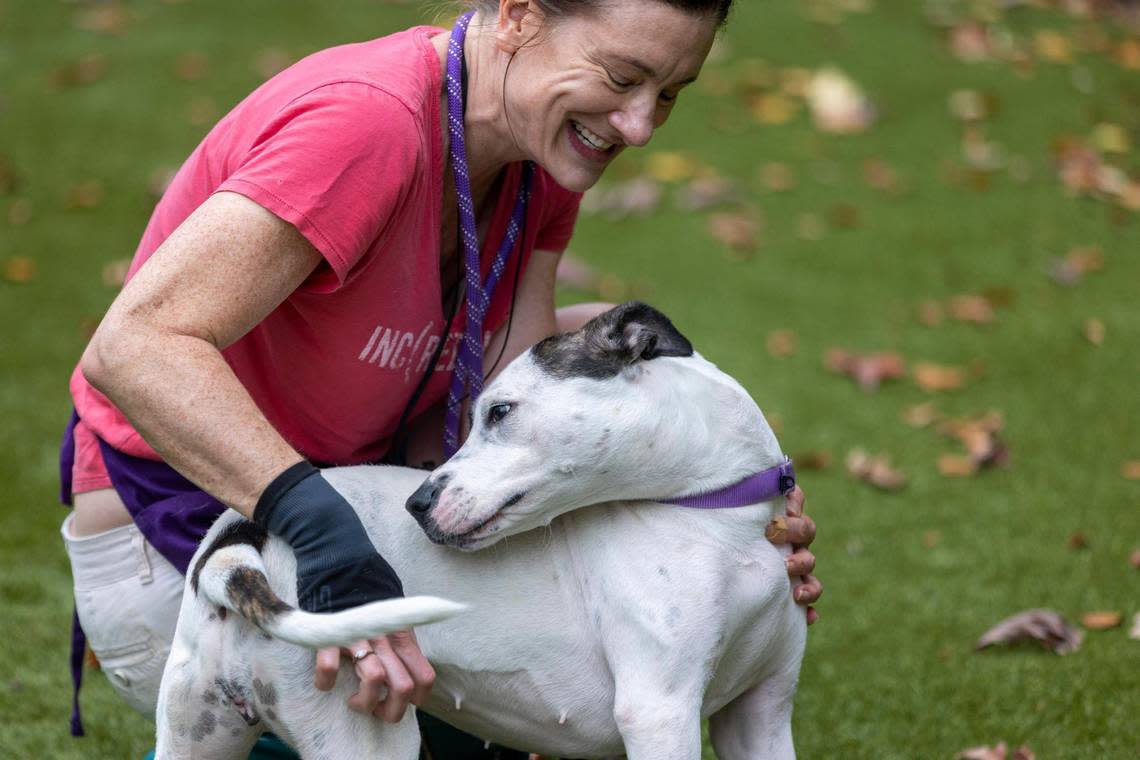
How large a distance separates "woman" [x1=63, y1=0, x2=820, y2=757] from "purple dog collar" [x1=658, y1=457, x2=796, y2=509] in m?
0.11

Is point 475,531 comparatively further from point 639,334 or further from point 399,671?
point 639,334

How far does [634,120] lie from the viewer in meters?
2.26

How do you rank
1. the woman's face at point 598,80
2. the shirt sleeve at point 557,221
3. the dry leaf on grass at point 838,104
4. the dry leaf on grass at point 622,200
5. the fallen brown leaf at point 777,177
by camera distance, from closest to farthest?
the woman's face at point 598,80, the shirt sleeve at point 557,221, the dry leaf on grass at point 622,200, the fallen brown leaf at point 777,177, the dry leaf on grass at point 838,104

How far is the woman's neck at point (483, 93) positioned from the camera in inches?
92.7

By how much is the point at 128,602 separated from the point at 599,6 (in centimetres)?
141

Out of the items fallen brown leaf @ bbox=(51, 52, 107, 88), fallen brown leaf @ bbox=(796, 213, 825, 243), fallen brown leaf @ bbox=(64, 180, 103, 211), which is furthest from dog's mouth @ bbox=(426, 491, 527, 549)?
fallen brown leaf @ bbox=(51, 52, 107, 88)

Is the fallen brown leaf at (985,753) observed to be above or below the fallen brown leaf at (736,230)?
above

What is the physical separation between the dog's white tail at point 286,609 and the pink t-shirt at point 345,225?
0.44 metres

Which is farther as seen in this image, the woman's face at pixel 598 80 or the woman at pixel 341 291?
the woman's face at pixel 598 80

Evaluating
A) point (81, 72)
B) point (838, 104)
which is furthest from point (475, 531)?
point (81, 72)

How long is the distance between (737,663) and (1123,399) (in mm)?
3128

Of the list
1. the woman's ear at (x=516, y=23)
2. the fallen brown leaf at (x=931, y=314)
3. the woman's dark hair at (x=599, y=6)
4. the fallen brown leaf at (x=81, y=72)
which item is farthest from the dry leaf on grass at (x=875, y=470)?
the fallen brown leaf at (x=81, y=72)

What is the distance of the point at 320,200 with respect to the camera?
202 centimetres

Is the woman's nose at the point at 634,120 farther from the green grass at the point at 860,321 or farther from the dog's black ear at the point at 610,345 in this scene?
the green grass at the point at 860,321
